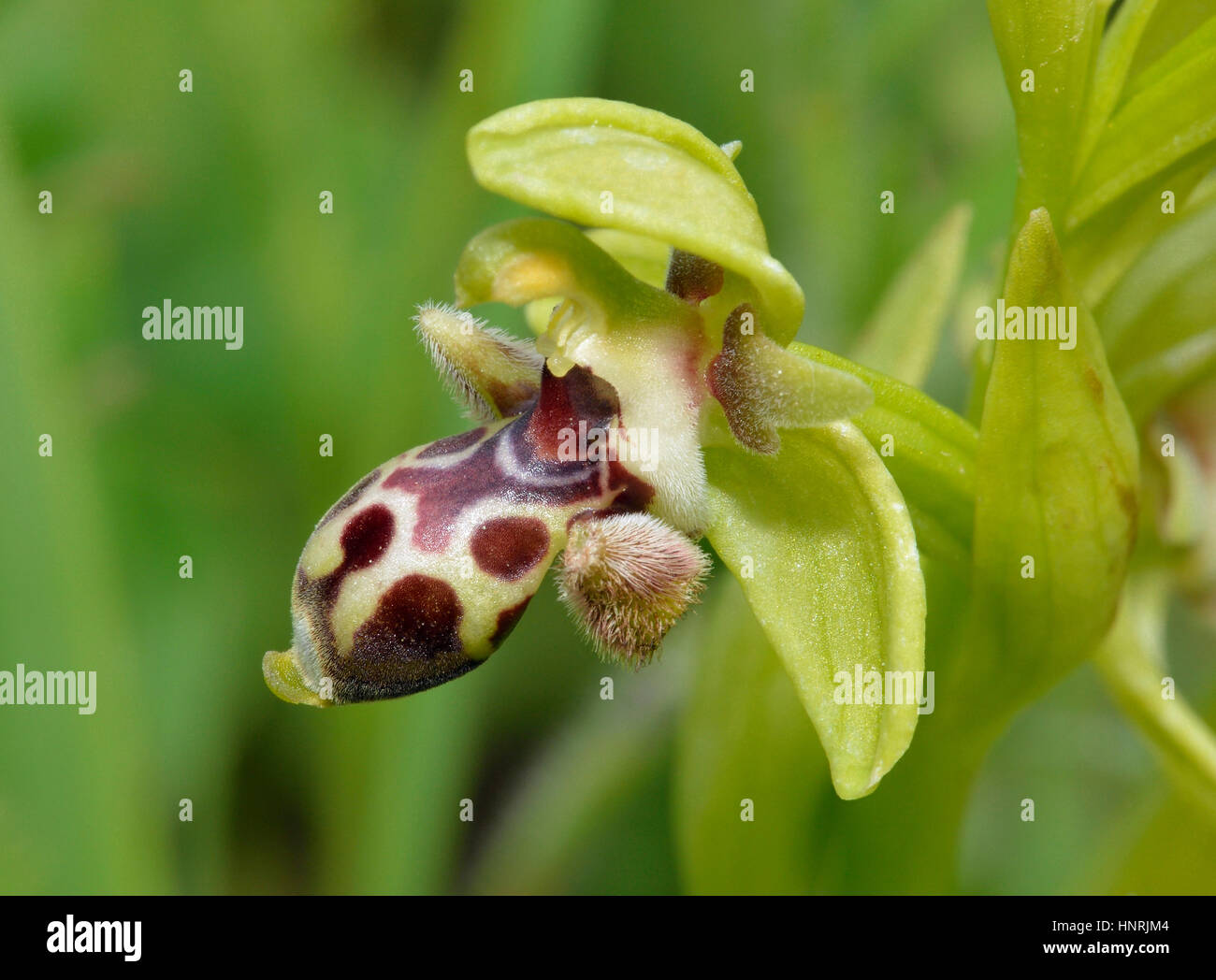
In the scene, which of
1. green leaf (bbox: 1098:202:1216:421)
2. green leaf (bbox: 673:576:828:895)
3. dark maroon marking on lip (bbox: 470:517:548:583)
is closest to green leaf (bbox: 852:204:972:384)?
green leaf (bbox: 1098:202:1216:421)

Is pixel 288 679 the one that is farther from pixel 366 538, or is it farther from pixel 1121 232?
pixel 1121 232

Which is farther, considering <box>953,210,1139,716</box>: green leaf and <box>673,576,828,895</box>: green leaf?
<box>673,576,828,895</box>: green leaf

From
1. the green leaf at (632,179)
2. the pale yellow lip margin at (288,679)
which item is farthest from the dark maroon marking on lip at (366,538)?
the green leaf at (632,179)

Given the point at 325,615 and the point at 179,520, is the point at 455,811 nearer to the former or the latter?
the point at 179,520

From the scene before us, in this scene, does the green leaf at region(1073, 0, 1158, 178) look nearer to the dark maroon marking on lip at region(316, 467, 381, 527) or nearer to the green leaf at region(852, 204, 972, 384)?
the green leaf at region(852, 204, 972, 384)

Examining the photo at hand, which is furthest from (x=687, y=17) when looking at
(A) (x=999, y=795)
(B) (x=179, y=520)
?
(A) (x=999, y=795)

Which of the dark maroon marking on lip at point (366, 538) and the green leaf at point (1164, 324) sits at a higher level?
the green leaf at point (1164, 324)

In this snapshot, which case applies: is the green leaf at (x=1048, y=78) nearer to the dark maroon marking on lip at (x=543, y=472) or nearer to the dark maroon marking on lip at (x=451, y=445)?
the dark maroon marking on lip at (x=543, y=472)

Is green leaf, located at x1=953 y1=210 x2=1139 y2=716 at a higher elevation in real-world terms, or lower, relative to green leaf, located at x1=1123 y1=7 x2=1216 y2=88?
lower

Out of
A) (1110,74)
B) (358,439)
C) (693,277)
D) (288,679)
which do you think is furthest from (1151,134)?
(358,439)
